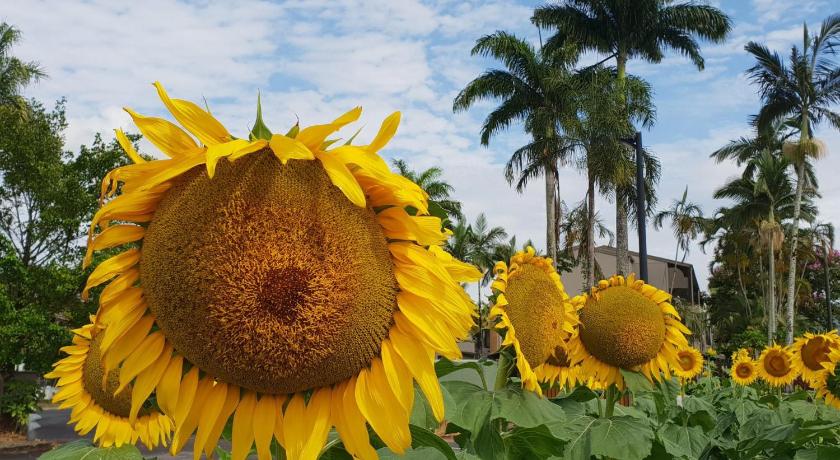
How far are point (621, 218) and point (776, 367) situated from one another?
22462 millimetres

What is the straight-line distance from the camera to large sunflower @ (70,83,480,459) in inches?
46.1

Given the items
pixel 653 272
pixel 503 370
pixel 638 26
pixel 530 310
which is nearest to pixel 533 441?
pixel 503 370

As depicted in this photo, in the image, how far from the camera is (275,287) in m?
1.17

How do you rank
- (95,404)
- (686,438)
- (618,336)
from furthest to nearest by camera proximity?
(686,438), (618,336), (95,404)

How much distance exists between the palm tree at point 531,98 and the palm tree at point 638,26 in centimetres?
137

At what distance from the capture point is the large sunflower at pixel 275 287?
117 centimetres

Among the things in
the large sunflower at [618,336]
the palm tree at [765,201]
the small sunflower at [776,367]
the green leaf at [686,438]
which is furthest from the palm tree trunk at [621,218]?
the large sunflower at [618,336]

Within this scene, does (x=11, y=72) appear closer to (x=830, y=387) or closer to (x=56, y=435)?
(x=56, y=435)

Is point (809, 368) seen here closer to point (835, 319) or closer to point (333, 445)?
point (333, 445)

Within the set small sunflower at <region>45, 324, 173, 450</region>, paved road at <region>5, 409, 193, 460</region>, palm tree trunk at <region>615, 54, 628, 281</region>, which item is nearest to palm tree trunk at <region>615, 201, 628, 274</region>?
palm tree trunk at <region>615, 54, 628, 281</region>

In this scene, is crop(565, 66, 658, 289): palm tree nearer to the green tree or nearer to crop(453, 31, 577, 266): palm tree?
crop(453, 31, 577, 266): palm tree

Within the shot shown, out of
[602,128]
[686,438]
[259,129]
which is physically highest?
[602,128]

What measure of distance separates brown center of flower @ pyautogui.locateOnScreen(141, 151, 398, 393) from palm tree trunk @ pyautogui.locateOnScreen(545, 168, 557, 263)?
30.4m

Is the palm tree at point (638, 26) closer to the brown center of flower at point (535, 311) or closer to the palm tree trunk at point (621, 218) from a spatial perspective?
the palm tree trunk at point (621, 218)
